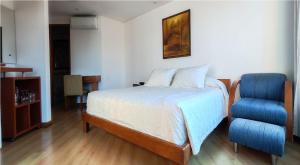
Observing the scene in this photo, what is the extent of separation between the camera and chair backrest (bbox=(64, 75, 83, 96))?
12.1ft

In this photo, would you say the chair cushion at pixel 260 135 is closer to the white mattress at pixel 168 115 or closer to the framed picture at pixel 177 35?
the white mattress at pixel 168 115

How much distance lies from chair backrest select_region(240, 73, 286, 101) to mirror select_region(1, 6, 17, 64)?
345 centimetres

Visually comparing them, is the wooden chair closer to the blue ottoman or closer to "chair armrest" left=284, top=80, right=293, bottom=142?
the blue ottoman

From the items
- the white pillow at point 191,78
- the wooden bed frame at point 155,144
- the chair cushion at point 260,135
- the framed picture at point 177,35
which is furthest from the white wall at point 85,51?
the chair cushion at point 260,135

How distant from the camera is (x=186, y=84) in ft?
7.93

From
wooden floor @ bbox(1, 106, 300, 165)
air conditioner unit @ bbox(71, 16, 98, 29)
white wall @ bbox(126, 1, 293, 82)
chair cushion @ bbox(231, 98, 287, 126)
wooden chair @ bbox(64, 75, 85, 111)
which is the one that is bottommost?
wooden floor @ bbox(1, 106, 300, 165)

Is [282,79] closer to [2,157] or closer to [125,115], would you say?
[125,115]

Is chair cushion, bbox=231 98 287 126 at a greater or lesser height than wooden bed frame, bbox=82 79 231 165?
greater

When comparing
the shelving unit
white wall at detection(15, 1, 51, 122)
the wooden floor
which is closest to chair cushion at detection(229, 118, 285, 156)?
the wooden floor

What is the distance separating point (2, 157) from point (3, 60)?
4.59 feet

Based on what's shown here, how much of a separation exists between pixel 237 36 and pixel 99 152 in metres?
2.52

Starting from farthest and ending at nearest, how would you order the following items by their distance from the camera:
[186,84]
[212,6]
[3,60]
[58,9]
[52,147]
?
[58,9] → [212,6] → [186,84] → [3,60] → [52,147]

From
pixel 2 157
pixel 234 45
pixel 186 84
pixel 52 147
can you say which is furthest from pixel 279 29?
pixel 2 157

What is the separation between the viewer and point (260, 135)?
4.55 ft
